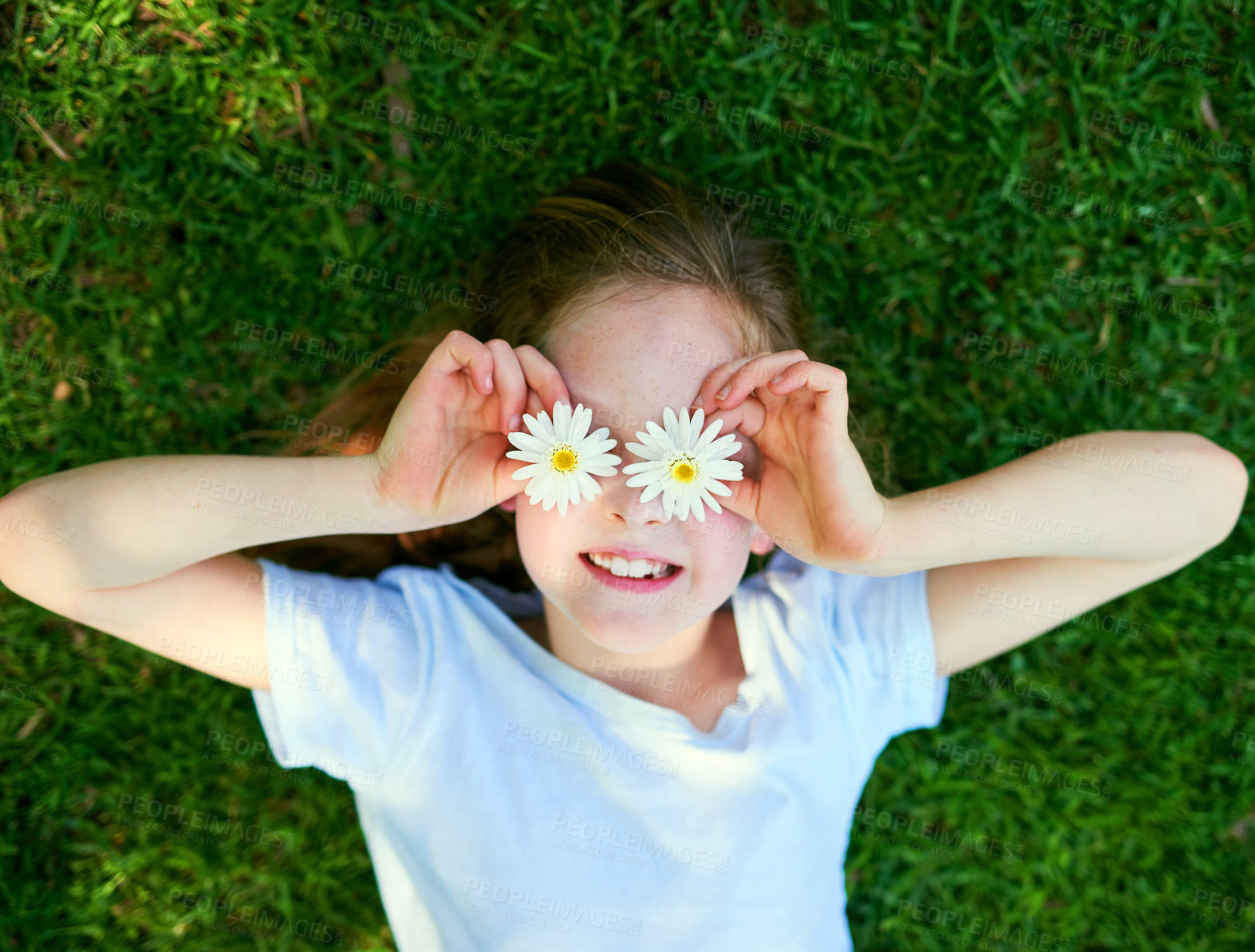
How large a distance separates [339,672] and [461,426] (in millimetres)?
748

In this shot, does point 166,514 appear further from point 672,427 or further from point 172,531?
point 672,427

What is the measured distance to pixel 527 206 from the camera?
299cm

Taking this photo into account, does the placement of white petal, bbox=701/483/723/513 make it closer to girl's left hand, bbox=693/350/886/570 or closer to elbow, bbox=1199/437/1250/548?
girl's left hand, bbox=693/350/886/570

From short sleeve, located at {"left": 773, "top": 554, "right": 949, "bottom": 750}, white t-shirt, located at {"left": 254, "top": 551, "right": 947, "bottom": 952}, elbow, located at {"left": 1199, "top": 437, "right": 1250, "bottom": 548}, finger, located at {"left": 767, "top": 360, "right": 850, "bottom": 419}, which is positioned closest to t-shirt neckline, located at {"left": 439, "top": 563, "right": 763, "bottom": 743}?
white t-shirt, located at {"left": 254, "top": 551, "right": 947, "bottom": 952}

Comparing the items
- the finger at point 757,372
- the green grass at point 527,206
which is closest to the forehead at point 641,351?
the finger at point 757,372

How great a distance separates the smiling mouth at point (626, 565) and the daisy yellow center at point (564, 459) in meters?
0.29

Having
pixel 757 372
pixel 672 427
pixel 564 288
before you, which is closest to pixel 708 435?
pixel 672 427

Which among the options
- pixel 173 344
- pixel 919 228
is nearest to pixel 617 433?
pixel 919 228

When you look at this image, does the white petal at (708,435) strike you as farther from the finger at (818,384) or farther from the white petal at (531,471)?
the white petal at (531,471)

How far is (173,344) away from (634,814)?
82.8 inches

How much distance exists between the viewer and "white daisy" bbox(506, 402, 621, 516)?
2016 millimetres

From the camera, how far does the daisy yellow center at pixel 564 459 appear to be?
6.65ft

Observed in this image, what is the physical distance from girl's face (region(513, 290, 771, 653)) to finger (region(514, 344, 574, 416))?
0.19 feet

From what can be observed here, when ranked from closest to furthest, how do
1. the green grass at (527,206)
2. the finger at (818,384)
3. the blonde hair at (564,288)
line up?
1. the finger at (818,384)
2. the blonde hair at (564,288)
3. the green grass at (527,206)
